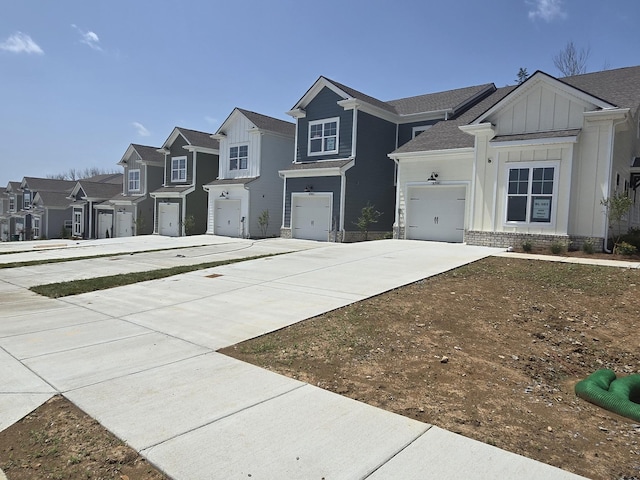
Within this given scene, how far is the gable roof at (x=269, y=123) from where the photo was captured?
25328mm

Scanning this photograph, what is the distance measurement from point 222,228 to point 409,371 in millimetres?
22809

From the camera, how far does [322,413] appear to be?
3.85 metres

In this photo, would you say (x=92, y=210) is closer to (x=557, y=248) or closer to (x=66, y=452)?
(x=557, y=248)

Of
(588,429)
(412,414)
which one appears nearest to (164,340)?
(412,414)

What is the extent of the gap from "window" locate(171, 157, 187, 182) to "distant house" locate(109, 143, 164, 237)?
4.14m

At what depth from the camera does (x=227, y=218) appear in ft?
86.0

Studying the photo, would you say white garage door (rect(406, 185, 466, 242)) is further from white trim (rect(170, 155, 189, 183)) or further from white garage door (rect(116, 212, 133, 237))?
white garage door (rect(116, 212, 133, 237))

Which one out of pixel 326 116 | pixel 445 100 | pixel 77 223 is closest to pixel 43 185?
pixel 77 223

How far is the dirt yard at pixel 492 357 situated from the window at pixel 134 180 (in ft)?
103

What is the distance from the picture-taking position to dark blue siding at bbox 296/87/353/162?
20703 mm

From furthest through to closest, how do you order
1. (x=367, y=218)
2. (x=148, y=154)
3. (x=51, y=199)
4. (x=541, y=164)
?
(x=51, y=199), (x=148, y=154), (x=367, y=218), (x=541, y=164)

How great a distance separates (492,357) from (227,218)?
22.4 metres

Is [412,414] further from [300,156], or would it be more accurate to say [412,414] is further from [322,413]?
[300,156]

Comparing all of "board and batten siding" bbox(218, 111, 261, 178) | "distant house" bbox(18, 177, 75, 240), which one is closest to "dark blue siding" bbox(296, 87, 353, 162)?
"board and batten siding" bbox(218, 111, 261, 178)
